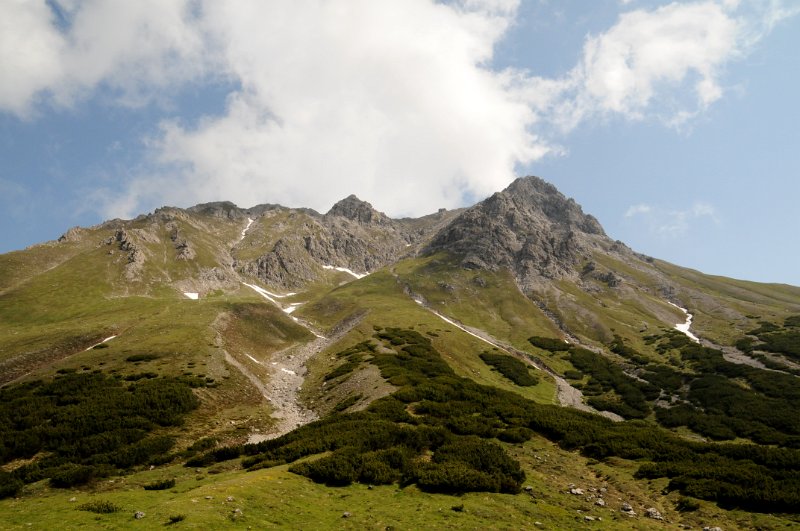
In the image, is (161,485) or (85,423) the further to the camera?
(85,423)

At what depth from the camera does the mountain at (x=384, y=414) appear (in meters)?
24.6

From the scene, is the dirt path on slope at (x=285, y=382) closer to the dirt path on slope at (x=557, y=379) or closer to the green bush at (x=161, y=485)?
the green bush at (x=161, y=485)

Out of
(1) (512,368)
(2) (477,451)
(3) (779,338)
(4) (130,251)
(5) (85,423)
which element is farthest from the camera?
(4) (130,251)

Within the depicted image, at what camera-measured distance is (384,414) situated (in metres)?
44.9

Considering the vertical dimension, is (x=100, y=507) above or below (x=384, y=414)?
above

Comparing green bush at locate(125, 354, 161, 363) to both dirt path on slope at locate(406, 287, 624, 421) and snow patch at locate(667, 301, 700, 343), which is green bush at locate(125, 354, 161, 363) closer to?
dirt path on slope at locate(406, 287, 624, 421)

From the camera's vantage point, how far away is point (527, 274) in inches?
7520

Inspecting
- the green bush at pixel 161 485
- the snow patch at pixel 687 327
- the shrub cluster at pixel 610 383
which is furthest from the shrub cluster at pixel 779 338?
the green bush at pixel 161 485

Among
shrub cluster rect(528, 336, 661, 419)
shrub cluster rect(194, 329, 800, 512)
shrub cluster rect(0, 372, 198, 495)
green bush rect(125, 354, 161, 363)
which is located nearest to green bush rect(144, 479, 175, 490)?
shrub cluster rect(194, 329, 800, 512)

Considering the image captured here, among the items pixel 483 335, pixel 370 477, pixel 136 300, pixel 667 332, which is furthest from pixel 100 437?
pixel 667 332

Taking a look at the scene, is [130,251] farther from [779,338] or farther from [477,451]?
[779,338]

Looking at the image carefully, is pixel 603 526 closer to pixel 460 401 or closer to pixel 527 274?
pixel 460 401

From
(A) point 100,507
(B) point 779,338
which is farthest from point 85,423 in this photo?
(B) point 779,338

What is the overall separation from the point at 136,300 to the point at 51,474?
129 m
